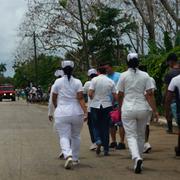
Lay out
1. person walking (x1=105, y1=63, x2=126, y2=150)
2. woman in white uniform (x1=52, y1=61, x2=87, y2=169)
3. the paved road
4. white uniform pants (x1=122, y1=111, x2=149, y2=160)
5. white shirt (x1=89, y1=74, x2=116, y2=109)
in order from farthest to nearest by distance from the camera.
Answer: person walking (x1=105, y1=63, x2=126, y2=150) → white shirt (x1=89, y1=74, x2=116, y2=109) → woman in white uniform (x1=52, y1=61, x2=87, y2=169) → white uniform pants (x1=122, y1=111, x2=149, y2=160) → the paved road

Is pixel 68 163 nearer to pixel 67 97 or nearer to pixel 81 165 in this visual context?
pixel 81 165

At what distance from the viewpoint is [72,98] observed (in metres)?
10.4

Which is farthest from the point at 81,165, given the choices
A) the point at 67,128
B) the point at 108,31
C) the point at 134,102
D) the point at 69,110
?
the point at 108,31

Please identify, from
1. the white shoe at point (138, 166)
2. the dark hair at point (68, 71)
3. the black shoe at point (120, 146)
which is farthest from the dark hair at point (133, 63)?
the black shoe at point (120, 146)

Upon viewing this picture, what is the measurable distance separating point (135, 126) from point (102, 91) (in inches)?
79.0

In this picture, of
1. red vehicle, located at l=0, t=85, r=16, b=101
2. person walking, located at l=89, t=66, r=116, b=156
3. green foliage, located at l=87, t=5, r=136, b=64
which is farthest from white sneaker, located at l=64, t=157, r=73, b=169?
red vehicle, located at l=0, t=85, r=16, b=101

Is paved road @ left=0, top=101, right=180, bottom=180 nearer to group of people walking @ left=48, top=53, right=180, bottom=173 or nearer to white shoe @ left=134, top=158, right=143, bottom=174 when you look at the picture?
white shoe @ left=134, top=158, right=143, bottom=174

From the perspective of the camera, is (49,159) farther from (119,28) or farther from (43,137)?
(119,28)

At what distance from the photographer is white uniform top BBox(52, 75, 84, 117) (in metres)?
10.3

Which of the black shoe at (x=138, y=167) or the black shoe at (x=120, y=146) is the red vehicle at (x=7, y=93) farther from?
the black shoe at (x=138, y=167)

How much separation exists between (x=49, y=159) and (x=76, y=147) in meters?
1.06

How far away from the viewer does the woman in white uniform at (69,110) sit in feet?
33.8

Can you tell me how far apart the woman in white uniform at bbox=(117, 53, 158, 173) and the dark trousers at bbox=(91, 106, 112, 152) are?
1600 mm

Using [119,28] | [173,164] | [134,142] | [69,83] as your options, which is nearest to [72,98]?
[69,83]
